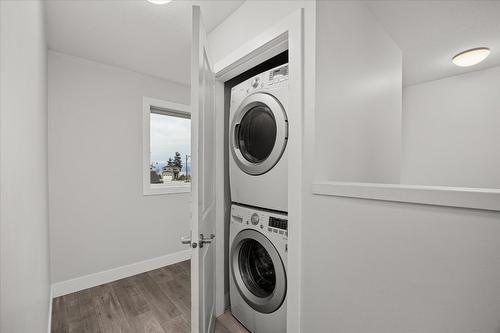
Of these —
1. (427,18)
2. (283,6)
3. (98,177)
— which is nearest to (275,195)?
(283,6)

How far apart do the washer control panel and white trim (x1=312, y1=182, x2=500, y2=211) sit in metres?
0.47

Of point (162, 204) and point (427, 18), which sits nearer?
point (427, 18)

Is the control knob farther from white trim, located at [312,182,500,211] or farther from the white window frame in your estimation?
the white window frame

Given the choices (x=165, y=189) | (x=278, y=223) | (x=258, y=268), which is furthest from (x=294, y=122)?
(x=165, y=189)

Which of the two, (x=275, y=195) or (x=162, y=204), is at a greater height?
(x=275, y=195)

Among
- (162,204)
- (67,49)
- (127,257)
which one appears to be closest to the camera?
(67,49)

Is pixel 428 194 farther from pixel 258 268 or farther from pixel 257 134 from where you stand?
pixel 258 268

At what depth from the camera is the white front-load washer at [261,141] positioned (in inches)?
54.6

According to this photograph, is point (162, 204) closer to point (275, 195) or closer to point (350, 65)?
point (275, 195)

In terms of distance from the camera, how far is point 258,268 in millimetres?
1729

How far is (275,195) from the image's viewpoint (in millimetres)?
1458

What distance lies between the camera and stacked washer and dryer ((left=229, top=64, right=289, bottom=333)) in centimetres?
140

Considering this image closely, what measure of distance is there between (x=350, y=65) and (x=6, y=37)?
154cm

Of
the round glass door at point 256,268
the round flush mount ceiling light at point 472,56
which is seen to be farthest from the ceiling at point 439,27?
the round glass door at point 256,268
